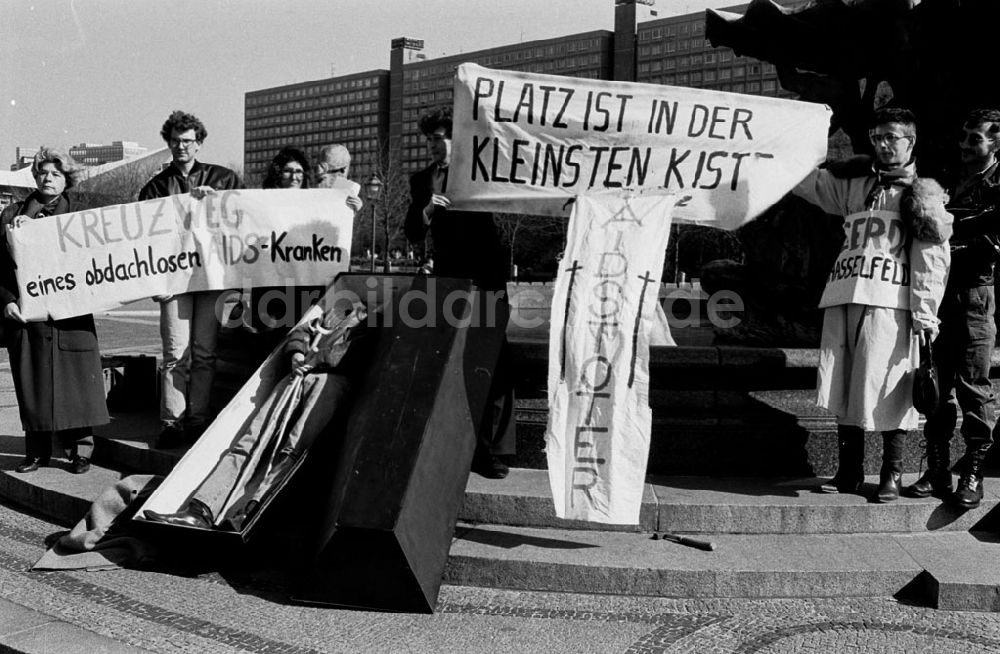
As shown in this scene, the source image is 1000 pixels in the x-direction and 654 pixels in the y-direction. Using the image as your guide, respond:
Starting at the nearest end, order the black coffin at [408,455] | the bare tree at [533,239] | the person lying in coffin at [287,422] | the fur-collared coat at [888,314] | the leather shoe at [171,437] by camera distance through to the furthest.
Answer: the black coffin at [408,455]
the person lying in coffin at [287,422]
the fur-collared coat at [888,314]
the leather shoe at [171,437]
the bare tree at [533,239]

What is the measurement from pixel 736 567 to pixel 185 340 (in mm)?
3822

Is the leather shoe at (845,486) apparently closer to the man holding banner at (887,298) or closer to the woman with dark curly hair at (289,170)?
the man holding banner at (887,298)

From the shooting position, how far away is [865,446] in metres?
5.69

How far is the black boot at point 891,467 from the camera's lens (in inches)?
200

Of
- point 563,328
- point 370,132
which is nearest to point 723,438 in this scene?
point 563,328

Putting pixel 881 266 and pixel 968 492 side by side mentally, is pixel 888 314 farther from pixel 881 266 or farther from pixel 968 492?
pixel 968 492

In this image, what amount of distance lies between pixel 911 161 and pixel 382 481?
10.7 ft

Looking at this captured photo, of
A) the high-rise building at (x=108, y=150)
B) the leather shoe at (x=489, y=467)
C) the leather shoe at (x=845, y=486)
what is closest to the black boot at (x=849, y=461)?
the leather shoe at (x=845, y=486)

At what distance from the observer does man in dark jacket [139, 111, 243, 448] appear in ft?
20.5

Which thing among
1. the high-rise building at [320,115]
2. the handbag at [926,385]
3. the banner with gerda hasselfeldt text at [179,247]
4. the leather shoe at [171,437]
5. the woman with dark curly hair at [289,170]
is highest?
the high-rise building at [320,115]

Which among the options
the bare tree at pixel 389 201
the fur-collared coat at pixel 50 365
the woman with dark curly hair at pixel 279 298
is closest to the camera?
the fur-collared coat at pixel 50 365

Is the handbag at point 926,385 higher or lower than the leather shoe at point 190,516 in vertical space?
higher

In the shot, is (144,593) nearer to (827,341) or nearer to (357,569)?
(357,569)

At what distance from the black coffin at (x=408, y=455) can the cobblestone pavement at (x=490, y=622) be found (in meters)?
0.14
